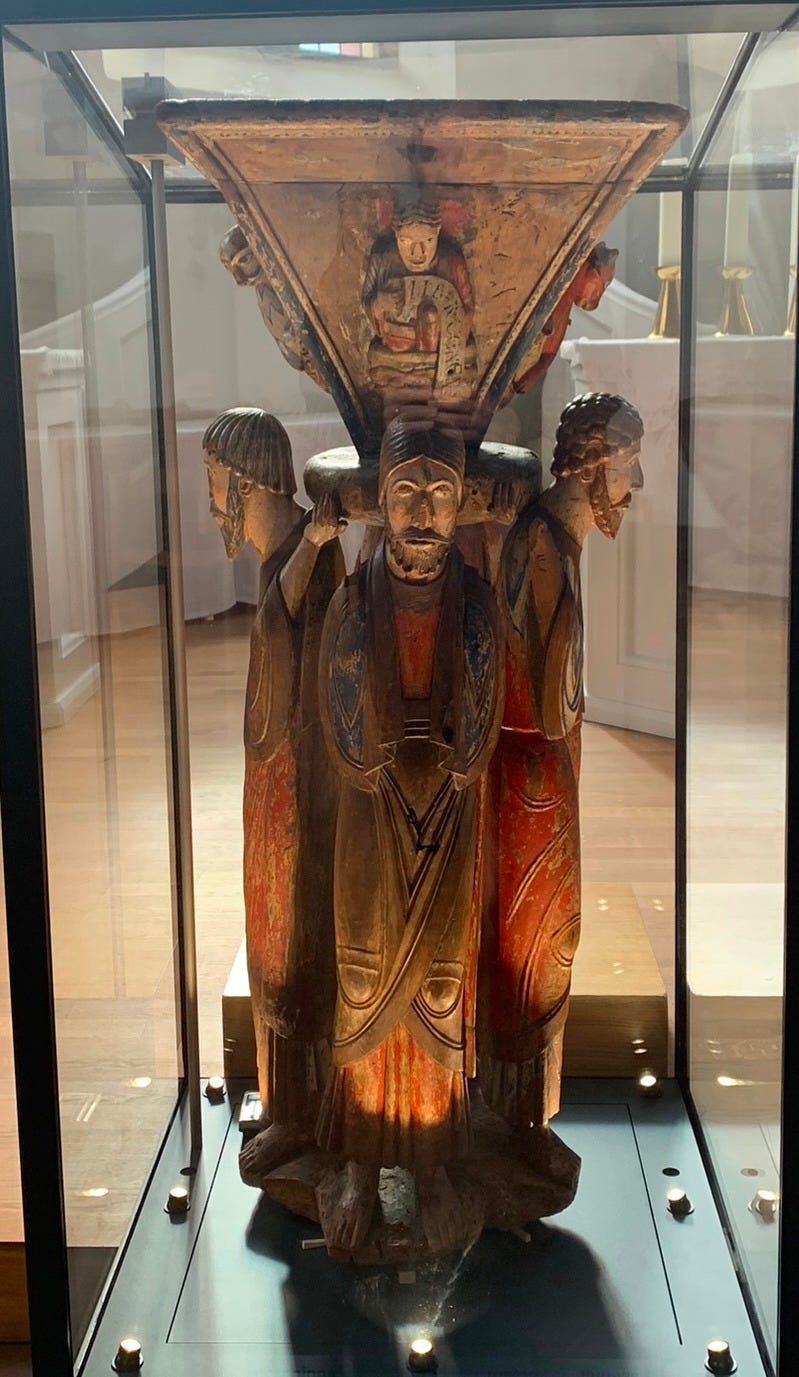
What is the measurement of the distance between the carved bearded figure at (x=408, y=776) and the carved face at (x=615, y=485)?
16cm

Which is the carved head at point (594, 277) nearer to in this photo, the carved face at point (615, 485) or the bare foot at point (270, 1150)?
the carved face at point (615, 485)

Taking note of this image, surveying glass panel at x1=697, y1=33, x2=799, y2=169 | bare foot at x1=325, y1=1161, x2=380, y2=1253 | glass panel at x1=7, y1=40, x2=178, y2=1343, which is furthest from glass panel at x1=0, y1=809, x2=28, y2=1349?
glass panel at x1=697, y1=33, x2=799, y2=169

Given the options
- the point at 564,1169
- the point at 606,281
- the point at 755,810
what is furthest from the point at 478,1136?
the point at 606,281

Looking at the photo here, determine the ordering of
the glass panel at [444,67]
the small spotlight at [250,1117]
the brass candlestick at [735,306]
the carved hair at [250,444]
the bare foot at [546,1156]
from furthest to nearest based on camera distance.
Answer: the small spotlight at [250,1117] → the bare foot at [546,1156] → the carved hair at [250,444] → the brass candlestick at [735,306] → the glass panel at [444,67]

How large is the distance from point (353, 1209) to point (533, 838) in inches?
18.8

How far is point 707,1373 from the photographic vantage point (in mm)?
1663

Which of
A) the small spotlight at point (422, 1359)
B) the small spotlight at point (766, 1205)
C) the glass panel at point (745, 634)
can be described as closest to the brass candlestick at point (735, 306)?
the glass panel at point (745, 634)

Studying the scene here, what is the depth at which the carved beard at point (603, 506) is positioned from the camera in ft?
5.66

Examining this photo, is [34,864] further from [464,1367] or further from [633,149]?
[633,149]

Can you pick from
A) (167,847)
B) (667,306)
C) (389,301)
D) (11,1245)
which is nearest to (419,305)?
(389,301)

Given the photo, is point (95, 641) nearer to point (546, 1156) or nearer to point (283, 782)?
point (283, 782)

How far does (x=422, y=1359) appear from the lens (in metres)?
1.66

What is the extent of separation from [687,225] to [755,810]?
26.6 inches

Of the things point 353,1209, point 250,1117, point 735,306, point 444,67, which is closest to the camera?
point 444,67
